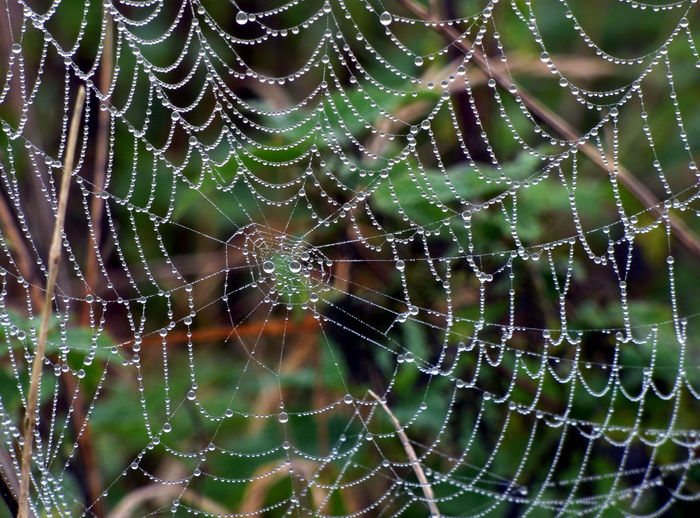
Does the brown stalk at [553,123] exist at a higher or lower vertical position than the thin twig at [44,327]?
higher

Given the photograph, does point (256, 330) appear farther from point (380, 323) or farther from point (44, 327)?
point (44, 327)

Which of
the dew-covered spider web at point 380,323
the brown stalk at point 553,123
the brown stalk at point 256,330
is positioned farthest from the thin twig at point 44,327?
the brown stalk at point 553,123

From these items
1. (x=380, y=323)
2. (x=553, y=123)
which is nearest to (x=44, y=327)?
(x=380, y=323)

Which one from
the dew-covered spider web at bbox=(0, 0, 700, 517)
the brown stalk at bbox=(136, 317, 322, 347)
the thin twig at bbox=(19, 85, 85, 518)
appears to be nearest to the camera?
the thin twig at bbox=(19, 85, 85, 518)

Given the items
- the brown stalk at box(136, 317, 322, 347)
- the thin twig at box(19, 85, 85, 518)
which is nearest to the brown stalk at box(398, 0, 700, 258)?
the brown stalk at box(136, 317, 322, 347)

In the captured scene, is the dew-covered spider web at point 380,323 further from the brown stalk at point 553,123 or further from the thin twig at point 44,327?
the thin twig at point 44,327

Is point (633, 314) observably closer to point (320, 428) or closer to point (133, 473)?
point (320, 428)

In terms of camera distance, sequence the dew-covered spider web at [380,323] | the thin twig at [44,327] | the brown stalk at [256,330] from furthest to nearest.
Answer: the brown stalk at [256,330], the dew-covered spider web at [380,323], the thin twig at [44,327]

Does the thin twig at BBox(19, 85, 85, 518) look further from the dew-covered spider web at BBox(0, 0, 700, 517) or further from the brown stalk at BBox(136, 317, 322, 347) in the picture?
the brown stalk at BBox(136, 317, 322, 347)

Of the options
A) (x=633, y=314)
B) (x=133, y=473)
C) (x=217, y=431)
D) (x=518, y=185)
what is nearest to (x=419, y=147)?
(x=518, y=185)
